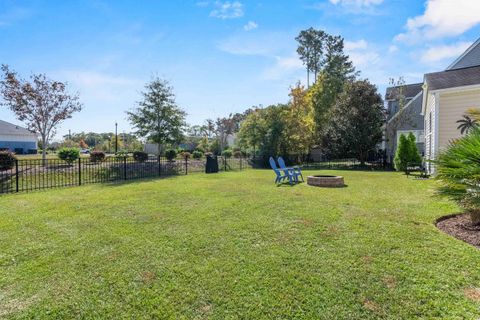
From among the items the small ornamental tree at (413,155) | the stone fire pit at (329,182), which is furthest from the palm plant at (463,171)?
the small ornamental tree at (413,155)

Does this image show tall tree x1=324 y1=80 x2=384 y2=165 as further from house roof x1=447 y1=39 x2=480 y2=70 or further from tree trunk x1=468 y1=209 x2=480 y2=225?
tree trunk x1=468 y1=209 x2=480 y2=225

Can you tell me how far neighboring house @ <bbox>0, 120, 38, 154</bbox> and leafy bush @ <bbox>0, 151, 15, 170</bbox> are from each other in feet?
77.8

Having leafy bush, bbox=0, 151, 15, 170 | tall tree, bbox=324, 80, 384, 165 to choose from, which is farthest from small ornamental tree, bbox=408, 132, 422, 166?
leafy bush, bbox=0, 151, 15, 170

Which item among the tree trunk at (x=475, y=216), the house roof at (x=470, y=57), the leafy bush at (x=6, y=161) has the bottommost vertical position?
the tree trunk at (x=475, y=216)

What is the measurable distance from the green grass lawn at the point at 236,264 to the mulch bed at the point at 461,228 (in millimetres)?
183

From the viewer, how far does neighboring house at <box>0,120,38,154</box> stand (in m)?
29.9

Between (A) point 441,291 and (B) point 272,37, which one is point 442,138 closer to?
(B) point 272,37

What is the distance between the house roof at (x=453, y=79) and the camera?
365 inches

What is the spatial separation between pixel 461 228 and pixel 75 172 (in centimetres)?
1285

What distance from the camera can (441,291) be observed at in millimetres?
2354

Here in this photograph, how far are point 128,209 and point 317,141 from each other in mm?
18845

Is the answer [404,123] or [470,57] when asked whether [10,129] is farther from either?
[470,57]

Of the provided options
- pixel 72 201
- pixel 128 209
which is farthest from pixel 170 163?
pixel 128 209

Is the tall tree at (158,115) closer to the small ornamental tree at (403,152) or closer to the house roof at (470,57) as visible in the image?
the small ornamental tree at (403,152)
